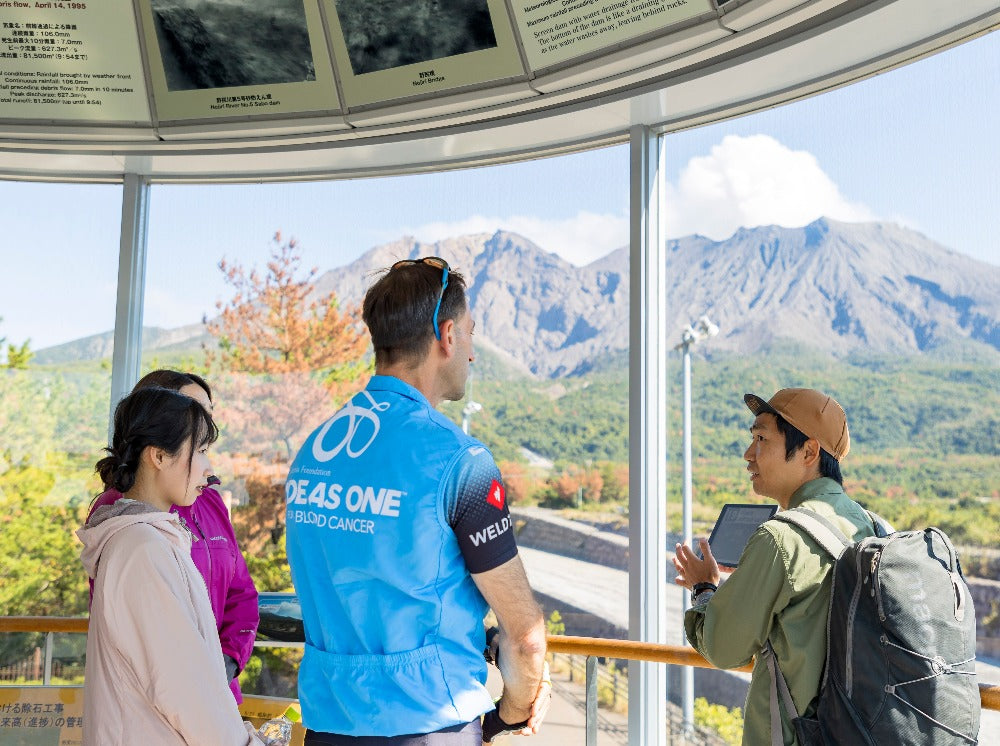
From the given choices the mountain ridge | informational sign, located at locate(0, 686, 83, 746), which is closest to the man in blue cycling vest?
the mountain ridge

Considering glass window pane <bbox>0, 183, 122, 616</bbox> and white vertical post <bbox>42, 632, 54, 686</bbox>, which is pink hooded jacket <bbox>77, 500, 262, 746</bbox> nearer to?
white vertical post <bbox>42, 632, 54, 686</bbox>

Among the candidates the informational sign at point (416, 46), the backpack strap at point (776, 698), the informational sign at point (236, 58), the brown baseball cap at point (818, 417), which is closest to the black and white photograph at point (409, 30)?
the informational sign at point (416, 46)

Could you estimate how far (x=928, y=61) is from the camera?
2.95 metres

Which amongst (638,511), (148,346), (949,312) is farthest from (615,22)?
(148,346)

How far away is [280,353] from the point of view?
13.8 feet

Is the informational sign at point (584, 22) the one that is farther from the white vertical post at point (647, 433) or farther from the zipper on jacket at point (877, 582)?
the zipper on jacket at point (877, 582)

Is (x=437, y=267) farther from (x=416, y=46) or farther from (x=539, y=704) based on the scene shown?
(x=416, y=46)

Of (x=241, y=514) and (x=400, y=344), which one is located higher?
(x=400, y=344)

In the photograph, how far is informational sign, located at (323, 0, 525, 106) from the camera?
3414 millimetres

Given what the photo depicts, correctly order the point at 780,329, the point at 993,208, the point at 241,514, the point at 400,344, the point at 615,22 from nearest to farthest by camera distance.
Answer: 1. the point at 400,344
2. the point at 993,208
3. the point at 615,22
4. the point at 780,329
5. the point at 241,514

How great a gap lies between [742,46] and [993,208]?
0.90 meters

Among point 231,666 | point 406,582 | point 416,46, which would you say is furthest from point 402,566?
point 416,46

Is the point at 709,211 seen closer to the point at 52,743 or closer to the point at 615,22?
the point at 615,22

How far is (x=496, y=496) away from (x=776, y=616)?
2.78 feet
